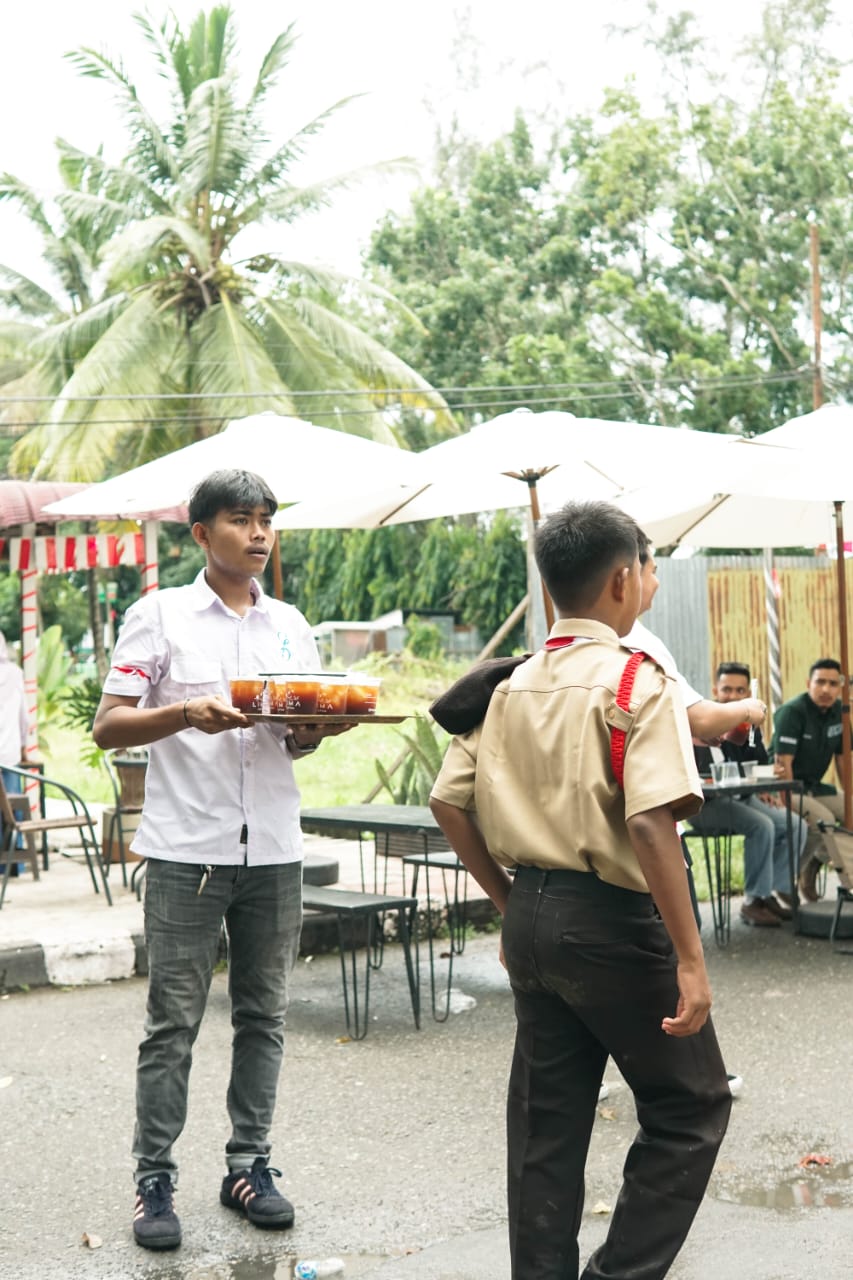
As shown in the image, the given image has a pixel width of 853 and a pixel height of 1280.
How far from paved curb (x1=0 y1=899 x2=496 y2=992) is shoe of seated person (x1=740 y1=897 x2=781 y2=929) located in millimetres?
3349

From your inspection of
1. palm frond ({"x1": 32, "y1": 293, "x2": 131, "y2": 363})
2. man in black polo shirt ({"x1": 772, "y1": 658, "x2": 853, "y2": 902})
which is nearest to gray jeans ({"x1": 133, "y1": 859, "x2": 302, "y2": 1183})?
man in black polo shirt ({"x1": 772, "y1": 658, "x2": 853, "y2": 902})

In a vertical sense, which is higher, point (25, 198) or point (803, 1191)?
point (25, 198)

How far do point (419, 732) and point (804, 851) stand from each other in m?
2.78

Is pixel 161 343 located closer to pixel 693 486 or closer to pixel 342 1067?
pixel 693 486

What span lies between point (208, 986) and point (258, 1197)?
584mm

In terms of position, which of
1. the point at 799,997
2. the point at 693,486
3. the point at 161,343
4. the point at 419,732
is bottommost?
the point at 799,997

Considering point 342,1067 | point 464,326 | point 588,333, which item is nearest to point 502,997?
point 342,1067

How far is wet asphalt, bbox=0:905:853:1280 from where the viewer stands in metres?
3.86

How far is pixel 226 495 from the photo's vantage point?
157 inches

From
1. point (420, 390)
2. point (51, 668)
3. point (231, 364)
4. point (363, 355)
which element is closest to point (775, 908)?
point (231, 364)

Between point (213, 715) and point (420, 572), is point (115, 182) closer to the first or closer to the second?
point (420, 572)

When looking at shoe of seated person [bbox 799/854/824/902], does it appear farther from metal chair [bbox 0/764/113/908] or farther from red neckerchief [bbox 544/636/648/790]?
red neckerchief [bbox 544/636/648/790]

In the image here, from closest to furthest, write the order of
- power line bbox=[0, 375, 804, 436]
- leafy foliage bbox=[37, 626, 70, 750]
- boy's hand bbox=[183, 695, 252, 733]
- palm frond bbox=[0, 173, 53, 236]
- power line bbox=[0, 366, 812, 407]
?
boy's hand bbox=[183, 695, 252, 733]
power line bbox=[0, 366, 812, 407]
power line bbox=[0, 375, 804, 436]
leafy foliage bbox=[37, 626, 70, 750]
palm frond bbox=[0, 173, 53, 236]

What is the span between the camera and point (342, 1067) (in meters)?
5.74
